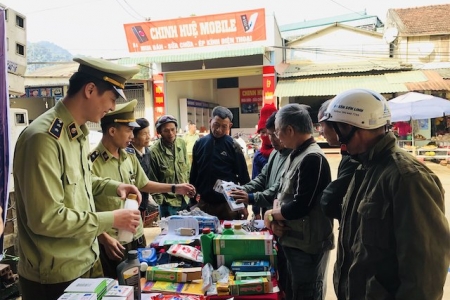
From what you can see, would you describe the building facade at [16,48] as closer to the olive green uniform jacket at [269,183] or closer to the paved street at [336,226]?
the paved street at [336,226]

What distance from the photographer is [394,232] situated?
1.34 meters

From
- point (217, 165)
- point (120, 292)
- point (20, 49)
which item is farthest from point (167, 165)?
point (120, 292)

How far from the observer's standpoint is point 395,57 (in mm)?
14344

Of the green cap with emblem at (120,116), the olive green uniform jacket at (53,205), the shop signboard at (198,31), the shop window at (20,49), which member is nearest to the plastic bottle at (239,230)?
the olive green uniform jacket at (53,205)

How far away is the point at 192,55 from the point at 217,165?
897 cm

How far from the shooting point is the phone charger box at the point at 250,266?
6.10ft

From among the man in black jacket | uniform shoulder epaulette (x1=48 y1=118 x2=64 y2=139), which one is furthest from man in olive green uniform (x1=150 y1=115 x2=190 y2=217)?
uniform shoulder epaulette (x1=48 y1=118 x2=64 y2=139)

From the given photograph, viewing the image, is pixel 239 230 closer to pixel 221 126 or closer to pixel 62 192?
pixel 62 192

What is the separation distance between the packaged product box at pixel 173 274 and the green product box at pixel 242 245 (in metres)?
0.17

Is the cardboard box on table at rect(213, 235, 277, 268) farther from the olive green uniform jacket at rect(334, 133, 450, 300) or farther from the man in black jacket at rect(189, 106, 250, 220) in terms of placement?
the man in black jacket at rect(189, 106, 250, 220)

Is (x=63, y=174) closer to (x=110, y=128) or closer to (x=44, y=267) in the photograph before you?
(x=44, y=267)

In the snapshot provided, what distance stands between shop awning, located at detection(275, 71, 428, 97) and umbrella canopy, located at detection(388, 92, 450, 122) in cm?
105

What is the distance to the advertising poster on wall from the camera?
16.1 meters

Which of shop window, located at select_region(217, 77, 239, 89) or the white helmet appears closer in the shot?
the white helmet
